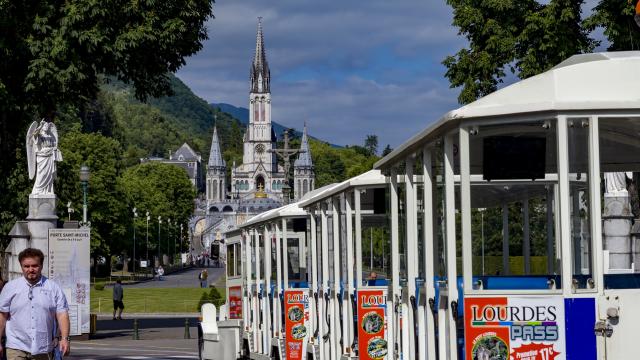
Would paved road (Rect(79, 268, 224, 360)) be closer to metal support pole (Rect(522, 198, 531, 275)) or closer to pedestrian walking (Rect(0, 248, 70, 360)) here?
pedestrian walking (Rect(0, 248, 70, 360))

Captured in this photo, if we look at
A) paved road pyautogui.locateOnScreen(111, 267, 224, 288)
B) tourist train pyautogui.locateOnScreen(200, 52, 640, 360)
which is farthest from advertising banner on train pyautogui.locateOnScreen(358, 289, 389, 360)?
paved road pyautogui.locateOnScreen(111, 267, 224, 288)

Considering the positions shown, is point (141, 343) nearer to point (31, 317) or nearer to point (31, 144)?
point (31, 144)

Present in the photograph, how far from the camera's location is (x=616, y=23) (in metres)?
37.4

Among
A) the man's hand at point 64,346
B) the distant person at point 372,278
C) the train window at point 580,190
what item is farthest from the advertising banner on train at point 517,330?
the distant person at point 372,278

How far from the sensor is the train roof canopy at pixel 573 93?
998cm

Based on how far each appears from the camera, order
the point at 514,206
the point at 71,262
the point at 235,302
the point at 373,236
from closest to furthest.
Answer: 1. the point at 514,206
2. the point at 373,236
3. the point at 235,302
4. the point at 71,262

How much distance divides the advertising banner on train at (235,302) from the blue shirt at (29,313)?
1537 centimetres

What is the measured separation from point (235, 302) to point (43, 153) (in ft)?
31.2

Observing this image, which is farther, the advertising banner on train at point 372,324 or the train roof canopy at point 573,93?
the advertising banner on train at point 372,324

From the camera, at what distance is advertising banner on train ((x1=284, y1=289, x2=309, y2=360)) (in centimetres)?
2078

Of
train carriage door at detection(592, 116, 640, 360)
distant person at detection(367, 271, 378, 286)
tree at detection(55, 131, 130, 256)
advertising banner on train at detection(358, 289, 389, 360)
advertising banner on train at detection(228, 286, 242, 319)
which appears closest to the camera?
train carriage door at detection(592, 116, 640, 360)

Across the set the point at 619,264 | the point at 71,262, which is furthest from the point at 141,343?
the point at 619,264

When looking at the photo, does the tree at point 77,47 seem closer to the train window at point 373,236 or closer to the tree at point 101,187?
the train window at point 373,236

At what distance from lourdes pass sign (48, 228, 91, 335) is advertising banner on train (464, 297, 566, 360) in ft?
79.2
